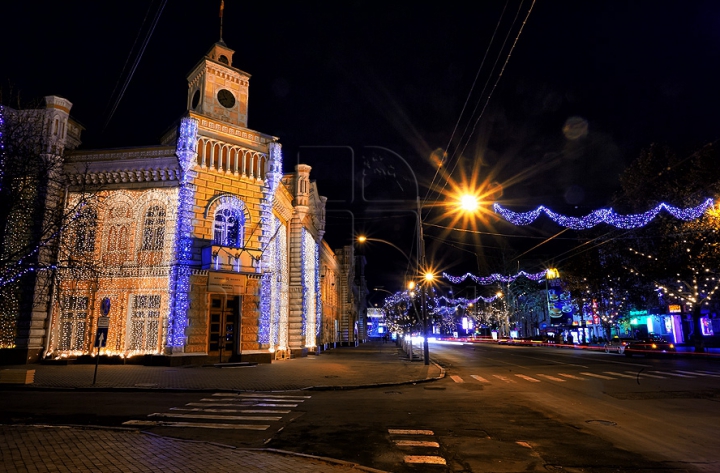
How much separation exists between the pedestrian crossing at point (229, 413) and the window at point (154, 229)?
1341 centimetres

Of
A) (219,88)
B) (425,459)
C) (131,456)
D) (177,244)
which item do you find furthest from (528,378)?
(219,88)

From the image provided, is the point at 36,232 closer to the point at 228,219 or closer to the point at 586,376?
the point at 228,219

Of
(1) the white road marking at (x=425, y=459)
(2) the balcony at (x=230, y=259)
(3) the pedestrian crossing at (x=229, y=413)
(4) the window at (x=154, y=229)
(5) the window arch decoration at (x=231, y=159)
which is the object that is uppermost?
(5) the window arch decoration at (x=231, y=159)

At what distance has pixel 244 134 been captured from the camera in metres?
27.4

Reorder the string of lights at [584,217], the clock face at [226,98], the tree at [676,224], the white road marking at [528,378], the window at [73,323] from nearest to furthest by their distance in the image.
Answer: the white road marking at [528,378]
the string of lights at [584,217]
the window at [73,323]
the clock face at [226,98]
the tree at [676,224]

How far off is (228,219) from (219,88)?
28.2 ft

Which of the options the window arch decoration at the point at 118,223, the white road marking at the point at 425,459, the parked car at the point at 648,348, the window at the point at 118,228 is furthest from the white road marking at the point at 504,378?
the parked car at the point at 648,348

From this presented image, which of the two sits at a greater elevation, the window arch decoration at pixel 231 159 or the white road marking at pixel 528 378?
the window arch decoration at pixel 231 159

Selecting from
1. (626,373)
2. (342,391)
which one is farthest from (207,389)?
(626,373)

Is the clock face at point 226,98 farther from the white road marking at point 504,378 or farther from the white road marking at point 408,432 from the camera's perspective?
the white road marking at point 408,432

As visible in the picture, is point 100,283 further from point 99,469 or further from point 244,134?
point 99,469

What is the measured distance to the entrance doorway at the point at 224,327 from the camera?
25031 mm

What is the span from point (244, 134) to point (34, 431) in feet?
70.3

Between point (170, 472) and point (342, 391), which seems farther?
point (342, 391)
